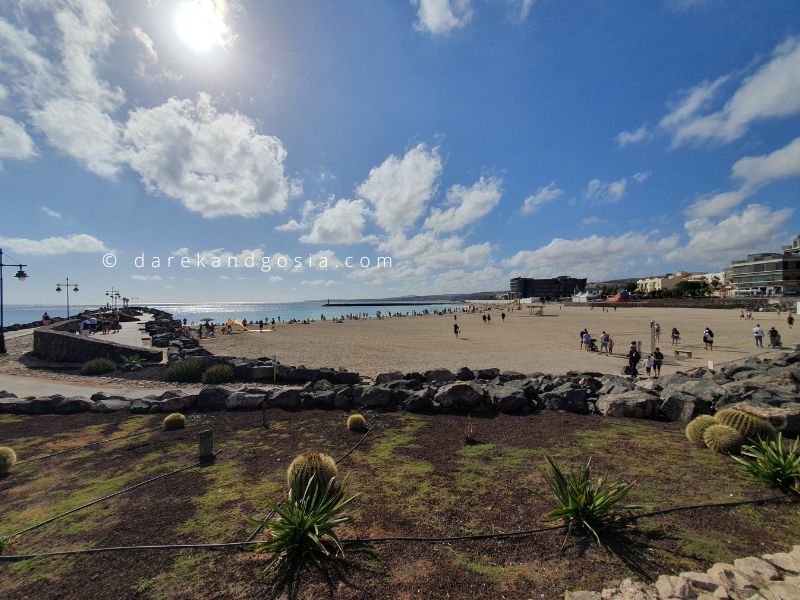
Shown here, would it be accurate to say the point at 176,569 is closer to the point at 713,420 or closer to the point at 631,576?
the point at 631,576

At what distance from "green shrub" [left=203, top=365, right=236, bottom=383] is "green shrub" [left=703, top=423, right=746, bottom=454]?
15.5m

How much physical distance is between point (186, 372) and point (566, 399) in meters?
15.1

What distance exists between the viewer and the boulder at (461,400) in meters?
9.86

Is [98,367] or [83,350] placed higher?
[83,350]

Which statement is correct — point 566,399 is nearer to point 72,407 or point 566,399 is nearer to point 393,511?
point 393,511

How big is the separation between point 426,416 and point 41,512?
740 centimetres

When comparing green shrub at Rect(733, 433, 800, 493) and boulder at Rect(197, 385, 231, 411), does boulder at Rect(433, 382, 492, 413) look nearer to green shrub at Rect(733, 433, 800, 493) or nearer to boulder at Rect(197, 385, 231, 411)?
green shrub at Rect(733, 433, 800, 493)

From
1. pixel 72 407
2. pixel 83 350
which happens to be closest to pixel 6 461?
pixel 72 407

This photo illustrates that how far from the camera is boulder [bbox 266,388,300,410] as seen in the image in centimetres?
1058

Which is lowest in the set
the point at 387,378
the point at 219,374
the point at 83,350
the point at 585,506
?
the point at 585,506

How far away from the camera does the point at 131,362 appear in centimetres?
1825

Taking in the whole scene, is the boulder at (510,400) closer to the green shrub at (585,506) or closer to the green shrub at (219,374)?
the green shrub at (585,506)

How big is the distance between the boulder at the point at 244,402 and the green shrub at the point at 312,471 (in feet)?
19.4

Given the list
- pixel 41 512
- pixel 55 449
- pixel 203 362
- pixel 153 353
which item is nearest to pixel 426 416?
pixel 41 512
